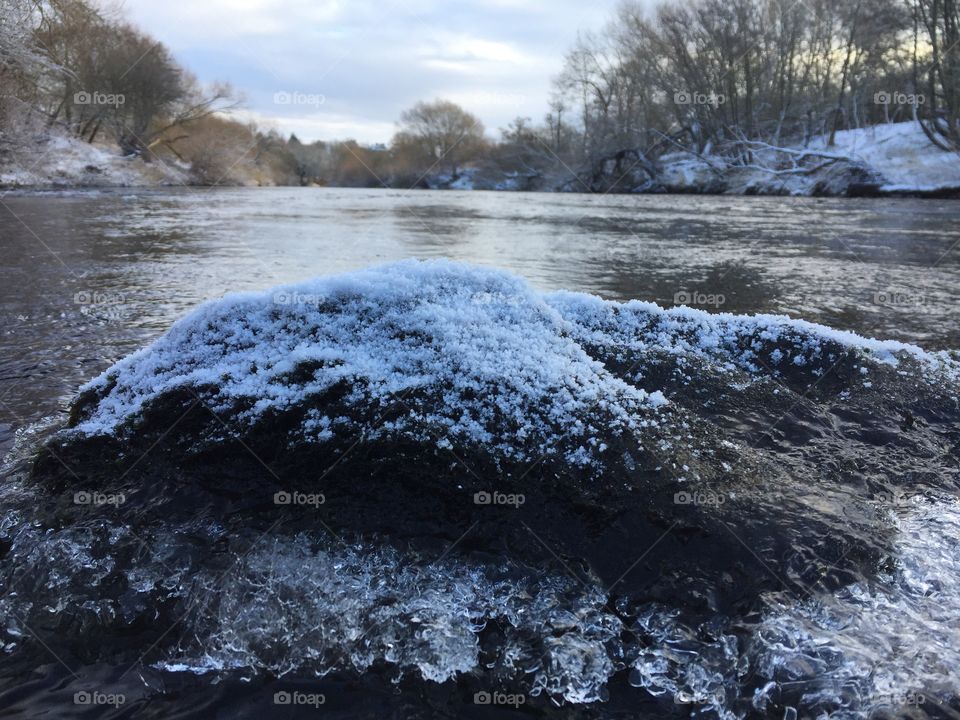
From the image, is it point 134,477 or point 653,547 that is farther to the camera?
point 134,477

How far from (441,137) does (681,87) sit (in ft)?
114

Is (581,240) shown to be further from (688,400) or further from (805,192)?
(805,192)

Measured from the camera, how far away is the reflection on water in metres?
5.86

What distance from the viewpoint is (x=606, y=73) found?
48812 mm

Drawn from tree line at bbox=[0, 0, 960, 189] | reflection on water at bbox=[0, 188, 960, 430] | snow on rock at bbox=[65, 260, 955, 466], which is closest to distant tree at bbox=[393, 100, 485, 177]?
tree line at bbox=[0, 0, 960, 189]

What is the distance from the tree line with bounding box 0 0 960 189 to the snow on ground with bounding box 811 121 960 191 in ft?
2.68

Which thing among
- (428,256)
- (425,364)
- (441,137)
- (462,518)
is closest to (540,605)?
(462,518)

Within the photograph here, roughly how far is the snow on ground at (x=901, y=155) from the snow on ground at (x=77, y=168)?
4168cm

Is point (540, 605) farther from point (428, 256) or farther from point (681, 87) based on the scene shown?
point (681, 87)

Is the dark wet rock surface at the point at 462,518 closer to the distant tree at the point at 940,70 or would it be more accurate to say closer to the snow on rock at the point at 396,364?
the snow on rock at the point at 396,364

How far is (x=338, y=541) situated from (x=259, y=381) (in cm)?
87

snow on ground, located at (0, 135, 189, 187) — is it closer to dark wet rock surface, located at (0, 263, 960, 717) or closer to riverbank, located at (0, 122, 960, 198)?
riverbank, located at (0, 122, 960, 198)

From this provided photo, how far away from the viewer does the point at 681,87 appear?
4381 centimetres

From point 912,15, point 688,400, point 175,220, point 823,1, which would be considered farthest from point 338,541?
point 823,1
